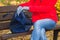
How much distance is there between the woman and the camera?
3730mm

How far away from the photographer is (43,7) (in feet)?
12.2

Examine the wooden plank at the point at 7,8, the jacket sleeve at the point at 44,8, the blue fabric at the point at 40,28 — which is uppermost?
the jacket sleeve at the point at 44,8

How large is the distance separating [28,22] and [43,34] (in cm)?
80

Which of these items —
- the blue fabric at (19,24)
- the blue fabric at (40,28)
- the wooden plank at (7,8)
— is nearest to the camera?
the blue fabric at (40,28)

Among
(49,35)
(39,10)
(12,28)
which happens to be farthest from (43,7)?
(49,35)

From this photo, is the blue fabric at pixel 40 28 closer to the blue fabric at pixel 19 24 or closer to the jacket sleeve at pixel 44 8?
the jacket sleeve at pixel 44 8

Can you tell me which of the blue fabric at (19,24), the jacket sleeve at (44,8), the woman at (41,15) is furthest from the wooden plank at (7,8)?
the jacket sleeve at (44,8)

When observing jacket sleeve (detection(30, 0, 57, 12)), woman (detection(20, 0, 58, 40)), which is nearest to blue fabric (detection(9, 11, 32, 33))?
woman (detection(20, 0, 58, 40))

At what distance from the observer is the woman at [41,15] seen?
3.73 metres

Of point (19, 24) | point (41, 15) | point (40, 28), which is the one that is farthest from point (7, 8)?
point (40, 28)

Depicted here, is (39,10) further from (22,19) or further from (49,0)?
(22,19)

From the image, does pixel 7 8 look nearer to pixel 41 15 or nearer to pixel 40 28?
pixel 41 15

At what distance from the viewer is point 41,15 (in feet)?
12.5

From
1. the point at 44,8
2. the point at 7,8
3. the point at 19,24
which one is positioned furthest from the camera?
the point at 7,8
